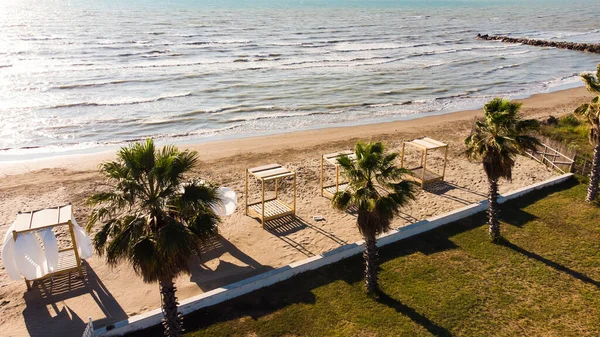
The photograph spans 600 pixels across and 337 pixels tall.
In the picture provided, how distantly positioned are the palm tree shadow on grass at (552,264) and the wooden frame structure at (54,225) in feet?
46.2

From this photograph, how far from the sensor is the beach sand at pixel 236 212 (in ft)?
43.2

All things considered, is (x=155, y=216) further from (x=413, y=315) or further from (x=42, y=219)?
(x=413, y=315)

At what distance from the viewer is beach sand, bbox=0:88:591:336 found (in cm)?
1316

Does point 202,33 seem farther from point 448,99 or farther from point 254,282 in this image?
point 254,282

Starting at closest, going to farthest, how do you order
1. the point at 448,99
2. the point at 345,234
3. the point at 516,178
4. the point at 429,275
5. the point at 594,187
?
the point at 429,275
the point at 345,234
the point at 594,187
the point at 516,178
the point at 448,99

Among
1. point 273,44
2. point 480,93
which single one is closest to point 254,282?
point 480,93

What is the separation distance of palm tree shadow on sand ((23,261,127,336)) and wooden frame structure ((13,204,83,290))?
280 mm

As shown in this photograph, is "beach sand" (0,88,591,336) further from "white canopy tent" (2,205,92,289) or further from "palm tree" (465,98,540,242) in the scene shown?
"palm tree" (465,98,540,242)

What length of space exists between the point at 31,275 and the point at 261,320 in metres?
6.82

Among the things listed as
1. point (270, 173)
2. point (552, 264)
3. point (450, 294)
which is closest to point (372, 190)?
point (450, 294)

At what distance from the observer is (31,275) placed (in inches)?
520

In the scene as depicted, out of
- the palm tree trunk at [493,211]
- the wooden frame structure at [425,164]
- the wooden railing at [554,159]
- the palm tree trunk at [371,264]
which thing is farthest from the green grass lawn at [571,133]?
the palm tree trunk at [371,264]

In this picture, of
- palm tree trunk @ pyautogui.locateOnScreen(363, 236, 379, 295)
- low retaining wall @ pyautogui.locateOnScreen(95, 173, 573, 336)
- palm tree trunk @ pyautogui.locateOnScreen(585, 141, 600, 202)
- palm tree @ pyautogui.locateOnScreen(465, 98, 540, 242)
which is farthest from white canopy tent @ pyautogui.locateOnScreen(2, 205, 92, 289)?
palm tree trunk @ pyautogui.locateOnScreen(585, 141, 600, 202)

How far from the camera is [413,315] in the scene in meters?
12.6
